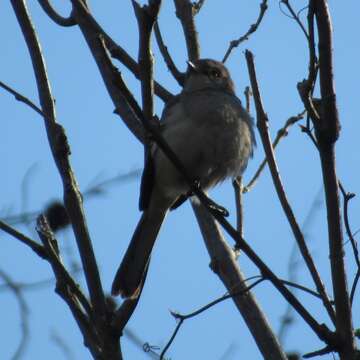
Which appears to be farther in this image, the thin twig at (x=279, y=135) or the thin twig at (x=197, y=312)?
the thin twig at (x=279, y=135)

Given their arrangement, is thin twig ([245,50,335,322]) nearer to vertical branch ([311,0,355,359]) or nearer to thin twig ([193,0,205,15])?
vertical branch ([311,0,355,359])

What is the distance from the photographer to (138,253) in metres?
4.87

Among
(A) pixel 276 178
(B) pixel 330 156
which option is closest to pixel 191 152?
(A) pixel 276 178

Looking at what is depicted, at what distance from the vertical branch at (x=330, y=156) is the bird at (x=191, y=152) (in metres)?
2.19

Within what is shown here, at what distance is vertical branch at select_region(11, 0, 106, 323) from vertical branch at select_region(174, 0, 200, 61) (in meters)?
1.63

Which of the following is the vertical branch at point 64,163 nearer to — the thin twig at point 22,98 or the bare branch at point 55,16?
the thin twig at point 22,98

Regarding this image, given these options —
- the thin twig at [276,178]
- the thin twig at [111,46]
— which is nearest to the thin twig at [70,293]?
the thin twig at [276,178]

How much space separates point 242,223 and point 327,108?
180cm

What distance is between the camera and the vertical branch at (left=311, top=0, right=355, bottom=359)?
2480 millimetres

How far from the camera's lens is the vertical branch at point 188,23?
→ 490 centimetres

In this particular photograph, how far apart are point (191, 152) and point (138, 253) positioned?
2.56ft

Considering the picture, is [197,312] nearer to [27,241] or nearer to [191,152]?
[27,241]

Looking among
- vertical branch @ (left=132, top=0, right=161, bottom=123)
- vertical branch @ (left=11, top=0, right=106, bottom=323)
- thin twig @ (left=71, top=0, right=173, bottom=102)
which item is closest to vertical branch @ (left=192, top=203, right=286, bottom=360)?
vertical branch @ (left=11, top=0, right=106, bottom=323)

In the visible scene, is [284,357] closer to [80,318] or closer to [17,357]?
[80,318]
